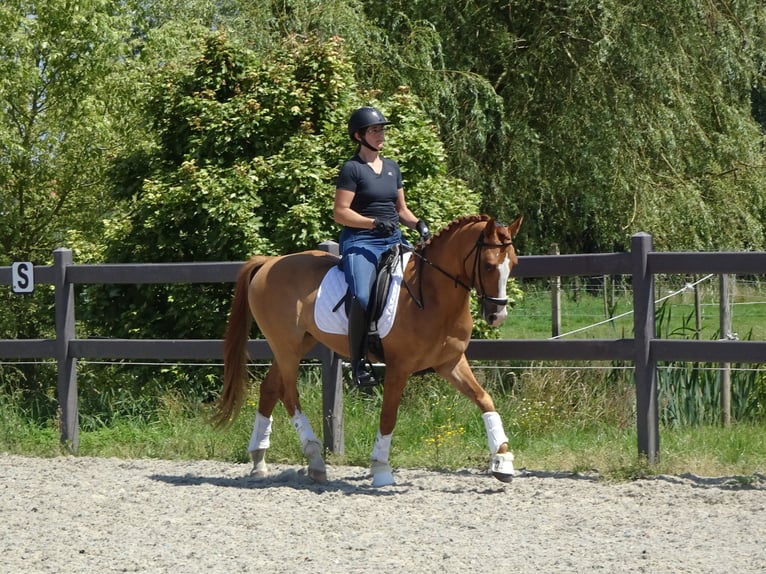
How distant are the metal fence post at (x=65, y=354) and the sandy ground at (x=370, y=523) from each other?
1106mm

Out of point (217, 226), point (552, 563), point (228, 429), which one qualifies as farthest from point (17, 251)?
point (552, 563)

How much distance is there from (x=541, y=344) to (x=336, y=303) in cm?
151

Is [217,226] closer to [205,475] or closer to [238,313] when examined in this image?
[238,313]

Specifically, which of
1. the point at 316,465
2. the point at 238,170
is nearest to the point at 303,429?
the point at 316,465

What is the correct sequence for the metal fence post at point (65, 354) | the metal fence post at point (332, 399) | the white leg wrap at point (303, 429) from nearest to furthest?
the white leg wrap at point (303, 429) → the metal fence post at point (332, 399) → the metal fence post at point (65, 354)

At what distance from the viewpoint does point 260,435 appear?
320 inches

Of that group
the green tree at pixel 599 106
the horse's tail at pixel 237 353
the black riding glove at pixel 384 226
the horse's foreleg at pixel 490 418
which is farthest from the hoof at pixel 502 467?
the green tree at pixel 599 106

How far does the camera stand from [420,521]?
6355 millimetres

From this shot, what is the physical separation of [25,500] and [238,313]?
6.84 feet

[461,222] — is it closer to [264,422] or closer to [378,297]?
[378,297]

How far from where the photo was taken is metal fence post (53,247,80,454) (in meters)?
9.41

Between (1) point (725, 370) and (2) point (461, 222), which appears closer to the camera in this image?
(2) point (461, 222)

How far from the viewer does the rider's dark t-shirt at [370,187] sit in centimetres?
756

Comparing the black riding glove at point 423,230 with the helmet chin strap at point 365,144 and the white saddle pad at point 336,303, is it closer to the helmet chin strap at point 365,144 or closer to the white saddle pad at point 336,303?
Result: the white saddle pad at point 336,303
